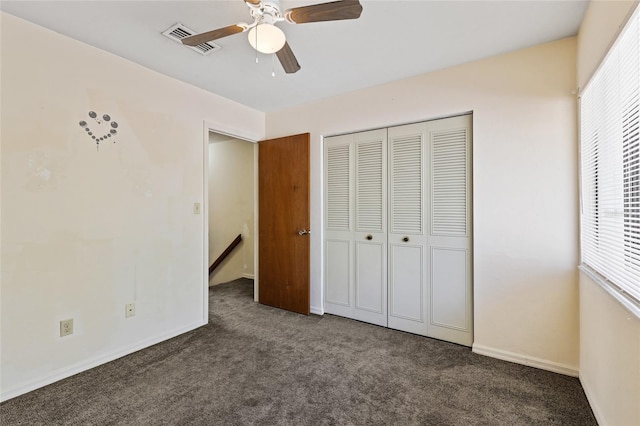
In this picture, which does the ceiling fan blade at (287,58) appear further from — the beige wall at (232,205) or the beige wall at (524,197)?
the beige wall at (232,205)

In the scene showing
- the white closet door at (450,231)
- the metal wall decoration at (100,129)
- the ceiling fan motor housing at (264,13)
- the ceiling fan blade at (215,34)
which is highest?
the ceiling fan motor housing at (264,13)

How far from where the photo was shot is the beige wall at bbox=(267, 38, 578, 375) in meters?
2.09

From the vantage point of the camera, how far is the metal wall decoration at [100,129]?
2221 millimetres

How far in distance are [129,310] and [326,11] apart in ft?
8.78

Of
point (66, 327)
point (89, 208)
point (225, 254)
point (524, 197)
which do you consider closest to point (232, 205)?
point (225, 254)

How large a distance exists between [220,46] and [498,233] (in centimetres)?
265

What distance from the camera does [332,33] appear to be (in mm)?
2031

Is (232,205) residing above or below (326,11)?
below

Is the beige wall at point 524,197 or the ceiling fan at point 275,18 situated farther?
the beige wall at point 524,197

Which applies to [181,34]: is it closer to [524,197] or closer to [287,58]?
[287,58]

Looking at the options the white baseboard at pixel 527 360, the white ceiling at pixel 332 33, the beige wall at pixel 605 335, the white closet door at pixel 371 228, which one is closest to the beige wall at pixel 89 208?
the white ceiling at pixel 332 33

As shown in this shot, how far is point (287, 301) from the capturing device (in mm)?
3473

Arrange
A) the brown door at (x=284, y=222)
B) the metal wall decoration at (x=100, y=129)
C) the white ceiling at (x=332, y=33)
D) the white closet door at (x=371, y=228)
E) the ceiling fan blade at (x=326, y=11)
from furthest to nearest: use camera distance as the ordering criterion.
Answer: the brown door at (x=284, y=222)
the white closet door at (x=371, y=228)
the metal wall decoration at (x=100, y=129)
the white ceiling at (x=332, y=33)
the ceiling fan blade at (x=326, y=11)

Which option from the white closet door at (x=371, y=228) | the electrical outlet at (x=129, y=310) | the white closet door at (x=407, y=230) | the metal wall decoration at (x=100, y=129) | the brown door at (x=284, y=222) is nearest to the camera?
the metal wall decoration at (x=100, y=129)
